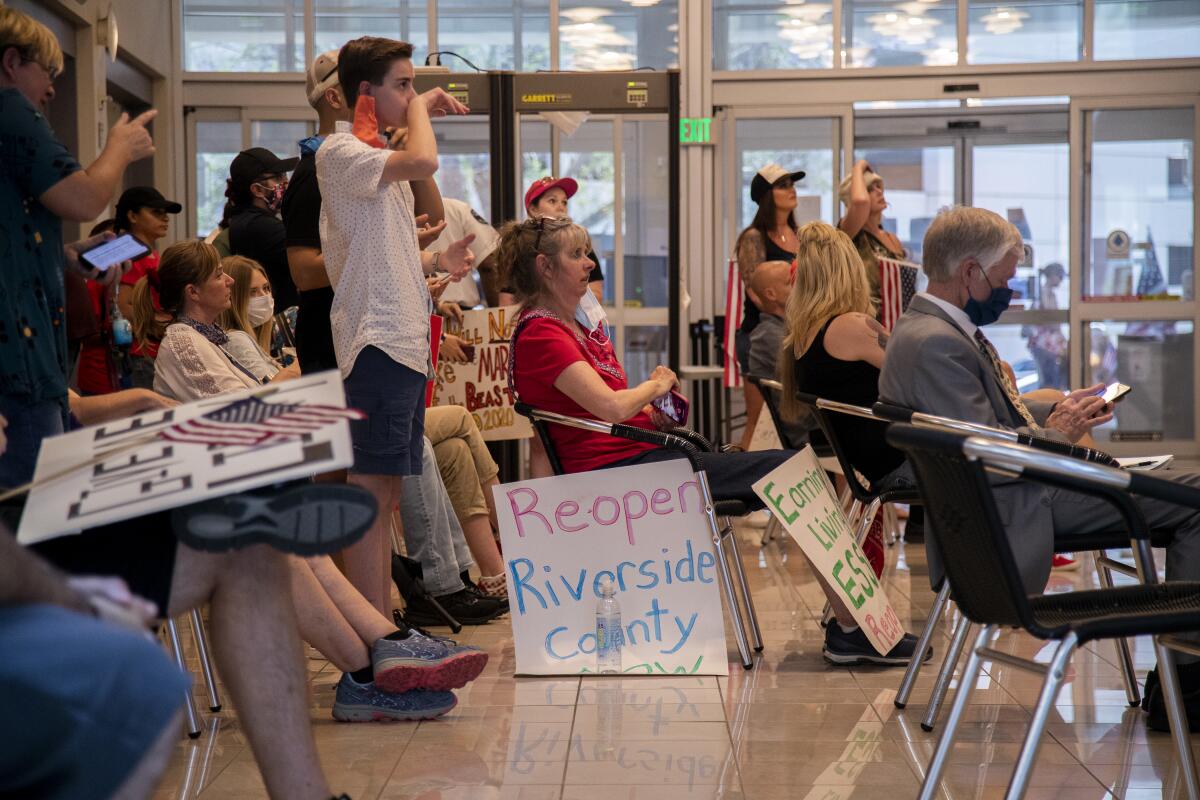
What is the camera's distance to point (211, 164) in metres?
9.45

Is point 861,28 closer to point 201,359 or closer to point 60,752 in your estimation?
point 201,359

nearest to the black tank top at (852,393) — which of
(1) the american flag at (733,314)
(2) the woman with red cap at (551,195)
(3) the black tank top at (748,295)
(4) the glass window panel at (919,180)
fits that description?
(2) the woman with red cap at (551,195)

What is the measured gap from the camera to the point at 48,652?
1.07 m

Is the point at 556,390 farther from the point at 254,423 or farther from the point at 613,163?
the point at 613,163

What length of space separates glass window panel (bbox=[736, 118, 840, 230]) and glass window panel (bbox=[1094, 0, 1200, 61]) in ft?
6.65

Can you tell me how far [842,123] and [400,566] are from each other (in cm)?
644

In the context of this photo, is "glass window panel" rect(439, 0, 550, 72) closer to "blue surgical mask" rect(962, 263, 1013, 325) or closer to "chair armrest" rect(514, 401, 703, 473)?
"chair armrest" rect(514, 401, 703, 473)

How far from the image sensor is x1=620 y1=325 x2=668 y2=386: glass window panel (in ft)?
29.1

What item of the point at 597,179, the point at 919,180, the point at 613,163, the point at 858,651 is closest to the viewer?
the point at 858,651

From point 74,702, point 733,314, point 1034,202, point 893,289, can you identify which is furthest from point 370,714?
point 1034,202

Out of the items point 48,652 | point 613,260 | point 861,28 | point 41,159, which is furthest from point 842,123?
point 48,652

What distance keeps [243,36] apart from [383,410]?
7226mm

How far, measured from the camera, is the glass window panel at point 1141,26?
935cm

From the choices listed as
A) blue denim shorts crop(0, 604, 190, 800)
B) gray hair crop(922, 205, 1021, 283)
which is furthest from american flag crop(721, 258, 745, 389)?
blue denim shorts crop(0, 604, 190, 800)
